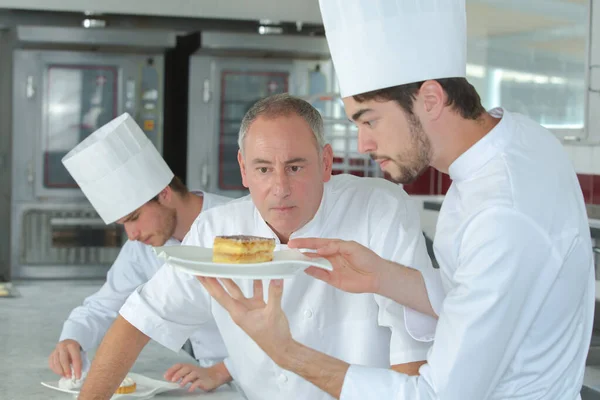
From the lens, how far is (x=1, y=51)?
4.74 meters

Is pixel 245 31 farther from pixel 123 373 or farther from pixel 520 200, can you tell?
pixel 520 200

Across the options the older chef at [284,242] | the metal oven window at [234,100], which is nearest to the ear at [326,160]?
the older chef at [284,242]

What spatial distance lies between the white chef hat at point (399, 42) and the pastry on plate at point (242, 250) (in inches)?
11.7

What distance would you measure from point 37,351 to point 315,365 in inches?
50.1

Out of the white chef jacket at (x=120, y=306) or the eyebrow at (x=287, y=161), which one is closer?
the eyebrow at (x=287, y=161)

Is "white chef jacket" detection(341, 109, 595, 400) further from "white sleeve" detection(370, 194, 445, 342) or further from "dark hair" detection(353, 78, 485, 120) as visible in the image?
"white sleeve" detection(370, 194, 445, 342)

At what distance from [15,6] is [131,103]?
0.83m

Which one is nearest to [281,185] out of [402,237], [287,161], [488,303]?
[287,161]

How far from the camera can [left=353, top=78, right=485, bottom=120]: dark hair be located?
50.7 inches

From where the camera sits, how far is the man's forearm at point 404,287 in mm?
1464

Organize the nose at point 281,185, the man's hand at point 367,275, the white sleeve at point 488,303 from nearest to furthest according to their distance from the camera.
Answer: the white sleeve at point 488,303
the man's hand at point 367,275
the nose at point 281,185

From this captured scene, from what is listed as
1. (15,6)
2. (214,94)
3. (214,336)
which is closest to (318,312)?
(214,336)

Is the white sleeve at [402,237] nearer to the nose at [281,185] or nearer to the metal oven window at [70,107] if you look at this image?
the nose at [281,185]

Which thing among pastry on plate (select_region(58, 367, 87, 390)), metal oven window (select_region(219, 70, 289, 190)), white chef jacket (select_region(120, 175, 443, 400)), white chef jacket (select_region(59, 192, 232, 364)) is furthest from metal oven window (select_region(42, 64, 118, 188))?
white chef jacket (select_region(120, 175, 443, 400))
